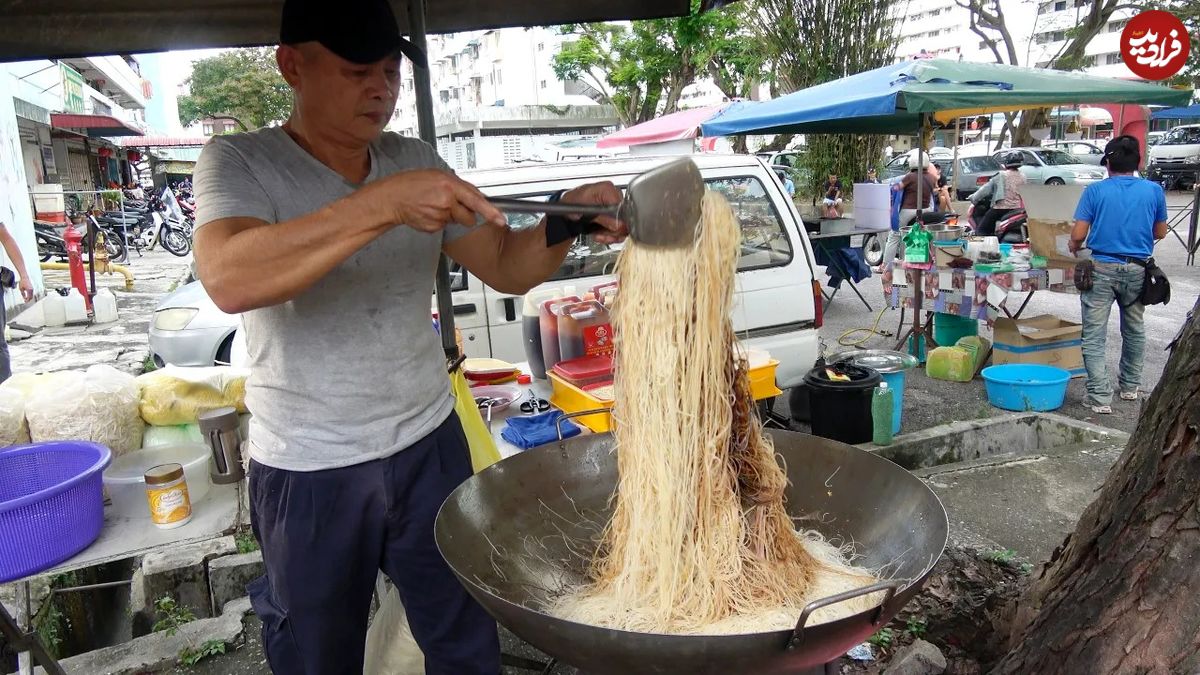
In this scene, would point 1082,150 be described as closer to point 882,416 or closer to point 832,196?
point 832,196

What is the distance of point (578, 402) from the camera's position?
3270 millimetres

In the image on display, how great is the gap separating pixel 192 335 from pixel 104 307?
5436 millimetres

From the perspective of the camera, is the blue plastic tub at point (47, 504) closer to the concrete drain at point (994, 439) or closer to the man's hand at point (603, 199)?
the man's hand at point (603, 199)

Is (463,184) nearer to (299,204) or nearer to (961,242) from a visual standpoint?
(299,204)

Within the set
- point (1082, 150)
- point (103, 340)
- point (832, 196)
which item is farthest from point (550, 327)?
point (1082, 150)

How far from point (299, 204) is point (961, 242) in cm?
666

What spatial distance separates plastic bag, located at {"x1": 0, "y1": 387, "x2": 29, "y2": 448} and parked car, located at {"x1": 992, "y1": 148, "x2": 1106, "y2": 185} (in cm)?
2182

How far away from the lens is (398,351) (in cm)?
189

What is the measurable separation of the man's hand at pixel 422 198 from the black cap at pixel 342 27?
0.42m

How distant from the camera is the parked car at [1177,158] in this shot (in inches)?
966

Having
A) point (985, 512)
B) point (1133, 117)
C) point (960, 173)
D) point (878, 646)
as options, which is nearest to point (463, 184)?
point (878, 646)

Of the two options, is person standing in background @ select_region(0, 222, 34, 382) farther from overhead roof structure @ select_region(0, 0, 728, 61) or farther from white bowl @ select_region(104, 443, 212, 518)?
overhead roof structure @ select_region(0, 0, 728, 61)

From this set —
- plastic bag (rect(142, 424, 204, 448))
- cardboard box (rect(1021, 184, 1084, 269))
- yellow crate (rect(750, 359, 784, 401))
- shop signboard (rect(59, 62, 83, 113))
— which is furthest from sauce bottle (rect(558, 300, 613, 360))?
shop signboard (rect(59, 62, 83, 113))

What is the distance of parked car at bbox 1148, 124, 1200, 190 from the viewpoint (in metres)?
24.5
